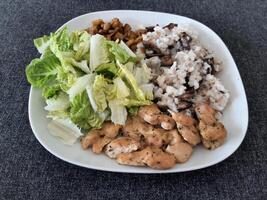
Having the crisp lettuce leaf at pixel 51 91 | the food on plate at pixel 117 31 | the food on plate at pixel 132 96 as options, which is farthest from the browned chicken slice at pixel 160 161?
the food on plate at pixel 117 31

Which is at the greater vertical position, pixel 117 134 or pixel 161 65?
pixel 161 65

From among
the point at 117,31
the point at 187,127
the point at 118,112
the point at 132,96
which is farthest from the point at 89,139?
the point at 117,31

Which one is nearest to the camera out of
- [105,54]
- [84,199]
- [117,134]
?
[84,199]

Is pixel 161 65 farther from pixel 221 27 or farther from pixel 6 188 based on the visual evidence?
pixel 6 188

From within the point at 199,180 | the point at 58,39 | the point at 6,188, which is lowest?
the point at 6,188

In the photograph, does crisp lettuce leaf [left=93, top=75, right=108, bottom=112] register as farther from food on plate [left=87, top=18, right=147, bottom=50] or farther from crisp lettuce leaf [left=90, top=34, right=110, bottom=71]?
food on plate [left=87, top=18, right=147, bottom=50]

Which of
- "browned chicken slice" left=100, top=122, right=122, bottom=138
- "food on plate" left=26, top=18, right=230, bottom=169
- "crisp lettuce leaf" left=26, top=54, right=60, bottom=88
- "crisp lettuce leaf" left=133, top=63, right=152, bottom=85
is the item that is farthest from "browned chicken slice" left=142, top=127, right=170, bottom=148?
"crisp lettuce leaf" left=26, top=54, right=60, bottom=88

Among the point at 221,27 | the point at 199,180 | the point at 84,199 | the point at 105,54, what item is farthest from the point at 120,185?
the point at 221,27

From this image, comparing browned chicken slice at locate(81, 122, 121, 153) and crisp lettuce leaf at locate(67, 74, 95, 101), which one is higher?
crisp lettuce leaf at locate(67, 74, 95, 101)
